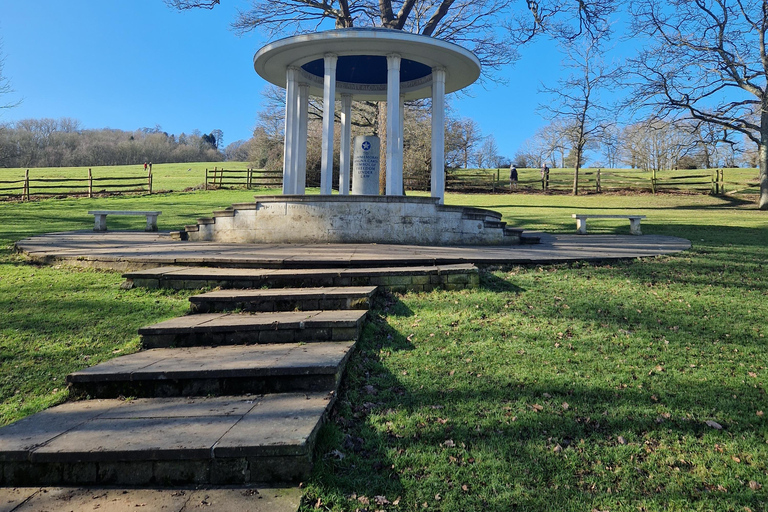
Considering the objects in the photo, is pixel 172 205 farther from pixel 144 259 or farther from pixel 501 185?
pixel 501 185

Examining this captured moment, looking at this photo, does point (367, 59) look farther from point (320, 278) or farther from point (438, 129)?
point (320, 278)

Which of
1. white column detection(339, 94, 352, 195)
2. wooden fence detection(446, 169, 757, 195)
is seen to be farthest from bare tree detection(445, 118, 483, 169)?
white column detection(339, 94, 352, 195)

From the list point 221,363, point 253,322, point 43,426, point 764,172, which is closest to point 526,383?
point 221,363

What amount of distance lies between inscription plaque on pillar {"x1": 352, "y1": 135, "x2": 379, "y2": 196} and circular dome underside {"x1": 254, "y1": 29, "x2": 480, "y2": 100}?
1.90 m

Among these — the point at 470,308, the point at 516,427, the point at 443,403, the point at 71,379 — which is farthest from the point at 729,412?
the point at 71,379

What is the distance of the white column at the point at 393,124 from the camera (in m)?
10.7

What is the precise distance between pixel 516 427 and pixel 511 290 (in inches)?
133

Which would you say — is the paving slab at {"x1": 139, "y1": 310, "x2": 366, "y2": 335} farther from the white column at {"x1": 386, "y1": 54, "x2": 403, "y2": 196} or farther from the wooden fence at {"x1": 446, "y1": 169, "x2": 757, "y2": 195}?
the wooden fence at {"x1": 446, "y1": 169, "x2": 757, "y2": 195}

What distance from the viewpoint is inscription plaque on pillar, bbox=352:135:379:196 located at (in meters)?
13.5

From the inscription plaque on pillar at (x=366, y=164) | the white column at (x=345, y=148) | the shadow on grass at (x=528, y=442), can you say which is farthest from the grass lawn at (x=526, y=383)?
the white column at (x=345, y=148)

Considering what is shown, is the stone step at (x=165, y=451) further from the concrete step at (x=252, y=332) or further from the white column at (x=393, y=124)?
the white column at (x=393, y=124)

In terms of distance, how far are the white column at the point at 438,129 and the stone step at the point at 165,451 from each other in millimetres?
9364

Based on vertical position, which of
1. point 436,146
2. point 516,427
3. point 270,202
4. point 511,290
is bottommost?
point 516,427

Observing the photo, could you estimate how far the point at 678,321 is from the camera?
518cm
